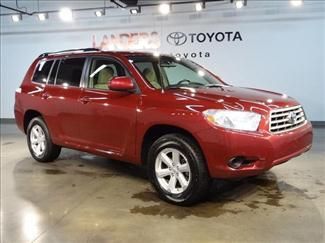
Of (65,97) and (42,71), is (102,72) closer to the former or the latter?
(65,97)

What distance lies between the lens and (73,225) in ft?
10.3

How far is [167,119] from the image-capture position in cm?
345

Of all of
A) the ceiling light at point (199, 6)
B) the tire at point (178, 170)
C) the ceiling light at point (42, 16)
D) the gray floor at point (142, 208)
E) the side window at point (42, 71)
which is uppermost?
the ceiling light at point (199, 6)

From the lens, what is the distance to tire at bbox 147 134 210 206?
11.0 feet

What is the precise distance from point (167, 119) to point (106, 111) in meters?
0.90

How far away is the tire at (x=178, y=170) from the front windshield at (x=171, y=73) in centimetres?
67

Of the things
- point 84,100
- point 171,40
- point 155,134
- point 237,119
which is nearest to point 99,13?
point 171,40

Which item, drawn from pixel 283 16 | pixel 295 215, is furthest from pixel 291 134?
pixel 283 16

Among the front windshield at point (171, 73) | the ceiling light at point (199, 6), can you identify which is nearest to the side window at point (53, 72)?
the front windshield at point (171, 73)

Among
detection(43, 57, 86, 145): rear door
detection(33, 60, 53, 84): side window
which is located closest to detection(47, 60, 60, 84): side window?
detection(43, 57, 86, 145): rear door

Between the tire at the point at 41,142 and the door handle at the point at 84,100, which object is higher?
the door handle at the point at 84,100

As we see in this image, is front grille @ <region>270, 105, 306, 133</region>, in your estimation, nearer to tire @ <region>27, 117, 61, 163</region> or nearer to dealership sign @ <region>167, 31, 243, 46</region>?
tire @ <region>27, 117, 61, 163</region>

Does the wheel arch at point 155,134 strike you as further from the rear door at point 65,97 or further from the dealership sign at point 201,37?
the dealership sign at point 201,37

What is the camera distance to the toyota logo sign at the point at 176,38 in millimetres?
9383
